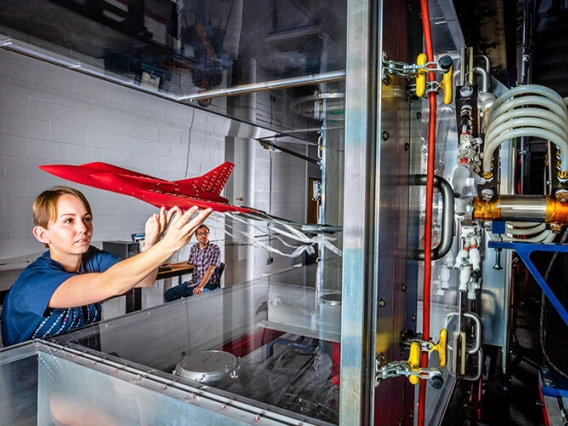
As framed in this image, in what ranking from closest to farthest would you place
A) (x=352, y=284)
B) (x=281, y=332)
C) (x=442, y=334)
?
(x=352, y=284)
(x=442, y=334)
(x=281, y=332)

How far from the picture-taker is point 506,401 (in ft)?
9.09

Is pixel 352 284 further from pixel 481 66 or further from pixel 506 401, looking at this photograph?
pixel 506 401

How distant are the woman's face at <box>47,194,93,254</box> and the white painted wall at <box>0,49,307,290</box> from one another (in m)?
1.28

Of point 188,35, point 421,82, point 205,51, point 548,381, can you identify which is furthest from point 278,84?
point 548,381

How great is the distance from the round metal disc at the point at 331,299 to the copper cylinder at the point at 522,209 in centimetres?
99

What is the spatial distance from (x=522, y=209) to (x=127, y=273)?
1.36 metres

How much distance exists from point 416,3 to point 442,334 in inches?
29.5

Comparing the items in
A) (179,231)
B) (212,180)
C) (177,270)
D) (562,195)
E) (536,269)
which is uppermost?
(212,180)

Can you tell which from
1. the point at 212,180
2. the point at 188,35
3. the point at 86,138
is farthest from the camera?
the point at 86,138

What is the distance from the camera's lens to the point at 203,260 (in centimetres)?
428

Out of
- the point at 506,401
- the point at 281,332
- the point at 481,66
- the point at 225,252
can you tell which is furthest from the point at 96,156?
the point at 506,401

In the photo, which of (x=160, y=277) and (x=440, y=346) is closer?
(x=440, y=346)

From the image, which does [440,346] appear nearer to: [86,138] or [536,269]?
[536,269]

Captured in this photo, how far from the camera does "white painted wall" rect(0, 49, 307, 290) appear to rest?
2951 millimetres
